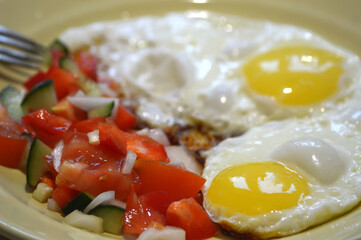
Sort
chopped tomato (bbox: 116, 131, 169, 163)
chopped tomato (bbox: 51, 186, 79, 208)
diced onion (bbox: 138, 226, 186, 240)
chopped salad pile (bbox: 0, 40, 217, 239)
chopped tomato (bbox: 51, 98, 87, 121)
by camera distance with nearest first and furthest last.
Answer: diced onion (bbox: 138, 226, 186, 240) < chopped salad pile (bbox: 0, 40, 217, 239) < chopped tomato (bbox: 51, 186, 79, 208) < chopped tomato (bbox: 116, 131, 169, 163) < chopped tomato (bbox: 51, 98, 87, 121)

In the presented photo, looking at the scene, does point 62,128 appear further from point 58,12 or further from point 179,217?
point 58,12

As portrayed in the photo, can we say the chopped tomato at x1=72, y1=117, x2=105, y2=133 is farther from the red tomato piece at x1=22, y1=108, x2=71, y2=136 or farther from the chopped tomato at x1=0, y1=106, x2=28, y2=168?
the chopped tomato at x1=0, y1=106, x2=28, y2=168

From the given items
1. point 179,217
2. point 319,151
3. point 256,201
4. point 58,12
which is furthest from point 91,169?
point 58,12

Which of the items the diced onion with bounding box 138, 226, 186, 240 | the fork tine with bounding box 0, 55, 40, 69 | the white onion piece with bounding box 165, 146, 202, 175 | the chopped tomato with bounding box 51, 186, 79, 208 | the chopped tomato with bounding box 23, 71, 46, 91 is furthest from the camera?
the fork tine with bounding box 0, 55, 40, 69

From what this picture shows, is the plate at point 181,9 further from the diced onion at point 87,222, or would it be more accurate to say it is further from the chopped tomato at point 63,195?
the diced onion at point 87,222

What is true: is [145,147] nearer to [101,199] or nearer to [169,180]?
[169,180]

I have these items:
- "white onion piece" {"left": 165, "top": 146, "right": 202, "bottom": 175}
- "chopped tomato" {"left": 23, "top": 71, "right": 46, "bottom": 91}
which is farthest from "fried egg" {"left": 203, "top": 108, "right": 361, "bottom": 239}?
"chopped tomato" {"left": 23, "top": 71, "right": 46, "bottom": 91}

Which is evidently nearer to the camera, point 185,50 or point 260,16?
point 185,50
